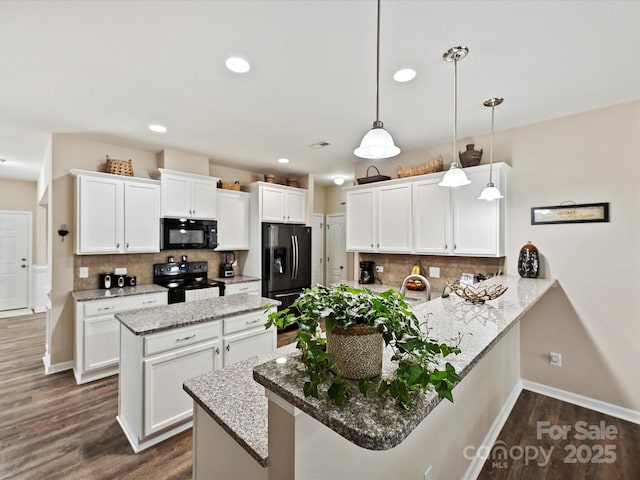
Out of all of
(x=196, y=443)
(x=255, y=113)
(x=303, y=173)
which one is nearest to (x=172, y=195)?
(x=255, y=113)

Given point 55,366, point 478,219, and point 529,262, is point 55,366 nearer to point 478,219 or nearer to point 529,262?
point 478,219

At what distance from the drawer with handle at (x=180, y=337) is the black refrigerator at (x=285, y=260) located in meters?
2.35

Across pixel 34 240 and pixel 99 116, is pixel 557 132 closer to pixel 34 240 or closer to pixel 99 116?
pixel 99 116

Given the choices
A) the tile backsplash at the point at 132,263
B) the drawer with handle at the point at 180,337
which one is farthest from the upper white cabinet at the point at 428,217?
the drawer with handle at the point at 180,337

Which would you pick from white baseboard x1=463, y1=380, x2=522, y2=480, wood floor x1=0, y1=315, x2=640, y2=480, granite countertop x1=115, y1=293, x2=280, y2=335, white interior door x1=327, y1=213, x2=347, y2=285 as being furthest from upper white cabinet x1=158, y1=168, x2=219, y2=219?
white baseboard x1=463, y1=380, x2=522, y2=480

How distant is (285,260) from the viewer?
16.1 feet

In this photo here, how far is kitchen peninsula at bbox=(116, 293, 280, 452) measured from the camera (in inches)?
82.4

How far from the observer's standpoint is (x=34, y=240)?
20.1ft

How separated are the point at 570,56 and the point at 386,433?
257cm

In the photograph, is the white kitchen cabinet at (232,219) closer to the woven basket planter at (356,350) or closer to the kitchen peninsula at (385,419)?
the kitchen peninsula at (385,419)

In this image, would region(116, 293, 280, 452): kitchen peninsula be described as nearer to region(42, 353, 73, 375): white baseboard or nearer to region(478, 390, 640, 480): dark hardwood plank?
region(42, 353, 73, 375): white baseboard

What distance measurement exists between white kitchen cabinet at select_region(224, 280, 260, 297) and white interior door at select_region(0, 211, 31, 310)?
4.85 metres

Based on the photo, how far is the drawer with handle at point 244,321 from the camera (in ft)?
8.11

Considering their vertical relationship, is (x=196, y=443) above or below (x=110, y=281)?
below
